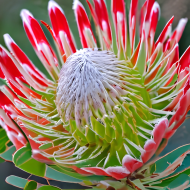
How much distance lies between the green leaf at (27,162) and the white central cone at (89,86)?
174 millimetres

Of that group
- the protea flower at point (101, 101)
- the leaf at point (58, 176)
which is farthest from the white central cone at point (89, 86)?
the leaf at point (58, 176)

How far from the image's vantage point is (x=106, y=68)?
667 millimetres

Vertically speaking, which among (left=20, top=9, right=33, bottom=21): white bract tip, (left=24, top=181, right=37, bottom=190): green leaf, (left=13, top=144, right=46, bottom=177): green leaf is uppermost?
(left=20, top=9, right=33, bottom=21): white bract tip

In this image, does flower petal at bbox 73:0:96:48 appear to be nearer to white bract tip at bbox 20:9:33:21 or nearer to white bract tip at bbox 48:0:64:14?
white bract tip at bbox 48:0:64:14

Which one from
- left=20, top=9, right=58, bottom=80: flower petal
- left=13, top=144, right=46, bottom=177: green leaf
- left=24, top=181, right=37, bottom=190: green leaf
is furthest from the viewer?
left=20, top=9, right=58, bottom=80: flower petal

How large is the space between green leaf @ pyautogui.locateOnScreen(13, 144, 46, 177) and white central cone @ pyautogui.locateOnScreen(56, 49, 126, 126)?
17cm

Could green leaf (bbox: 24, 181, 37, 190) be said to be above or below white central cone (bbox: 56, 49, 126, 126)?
below

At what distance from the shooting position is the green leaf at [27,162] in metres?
0.50

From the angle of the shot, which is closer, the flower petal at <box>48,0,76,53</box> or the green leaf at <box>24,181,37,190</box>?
the green leaf at <box>24,181,37,190</box>

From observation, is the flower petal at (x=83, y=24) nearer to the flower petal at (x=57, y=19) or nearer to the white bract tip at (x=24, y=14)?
the flower petal at (x=57, y=19)

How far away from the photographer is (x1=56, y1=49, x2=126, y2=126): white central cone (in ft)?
2.07

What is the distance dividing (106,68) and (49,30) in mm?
316

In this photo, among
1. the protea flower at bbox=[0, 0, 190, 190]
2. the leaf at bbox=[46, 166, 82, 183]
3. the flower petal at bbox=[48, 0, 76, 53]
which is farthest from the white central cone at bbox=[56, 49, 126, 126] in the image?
the flower petal at bbox=[48, 0, 76, 53]

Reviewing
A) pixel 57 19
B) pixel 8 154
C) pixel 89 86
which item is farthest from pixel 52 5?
pixel 8 154
